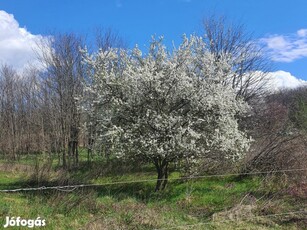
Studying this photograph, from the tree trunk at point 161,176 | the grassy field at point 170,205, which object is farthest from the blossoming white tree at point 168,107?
the grassy field at point 170,205

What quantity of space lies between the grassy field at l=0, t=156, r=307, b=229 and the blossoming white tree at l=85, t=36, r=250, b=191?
46.6 inches

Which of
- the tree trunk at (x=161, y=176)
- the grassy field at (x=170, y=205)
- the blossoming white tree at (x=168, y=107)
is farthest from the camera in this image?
the tree trunk at (x=161, y=176)

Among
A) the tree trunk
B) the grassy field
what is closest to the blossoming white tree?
the tree trunk

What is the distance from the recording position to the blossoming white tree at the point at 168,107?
37.7 ft

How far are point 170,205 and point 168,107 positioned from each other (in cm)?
340

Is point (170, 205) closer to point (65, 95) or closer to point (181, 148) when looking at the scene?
point (181, 148)

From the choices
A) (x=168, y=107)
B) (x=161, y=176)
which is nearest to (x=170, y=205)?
(x=161, y=176)

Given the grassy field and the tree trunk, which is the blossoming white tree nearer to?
the tree trunk

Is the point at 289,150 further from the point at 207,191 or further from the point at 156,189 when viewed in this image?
the point at 156,189

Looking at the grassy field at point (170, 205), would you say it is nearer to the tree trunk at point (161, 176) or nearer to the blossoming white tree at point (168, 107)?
the tree trunk at point (161, 176)

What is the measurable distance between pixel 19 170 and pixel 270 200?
50.3 ft

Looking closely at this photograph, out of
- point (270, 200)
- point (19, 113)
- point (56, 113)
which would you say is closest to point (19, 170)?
point (56, 113)

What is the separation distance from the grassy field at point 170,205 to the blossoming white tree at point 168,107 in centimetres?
118

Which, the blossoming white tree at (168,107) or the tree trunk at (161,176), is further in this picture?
the tree trunk at (161,176)
